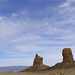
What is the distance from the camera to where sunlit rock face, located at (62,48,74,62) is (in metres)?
63.9

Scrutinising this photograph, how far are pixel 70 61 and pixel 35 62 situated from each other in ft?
104

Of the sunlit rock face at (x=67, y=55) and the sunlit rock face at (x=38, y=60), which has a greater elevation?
the sunlit rock face at (x=38, y=60)

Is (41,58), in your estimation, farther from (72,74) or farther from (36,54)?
(72,74)

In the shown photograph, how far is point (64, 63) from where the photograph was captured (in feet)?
207

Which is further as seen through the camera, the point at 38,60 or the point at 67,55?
the point at 38,60

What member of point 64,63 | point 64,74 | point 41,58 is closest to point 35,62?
point 41,58

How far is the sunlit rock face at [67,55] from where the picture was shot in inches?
2516

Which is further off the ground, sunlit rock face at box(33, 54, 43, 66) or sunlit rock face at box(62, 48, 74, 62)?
sunlit rock face at box(33, 54, 43, 66)

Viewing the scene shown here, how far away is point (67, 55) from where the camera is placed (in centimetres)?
6438

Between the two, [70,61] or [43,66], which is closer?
[70,61]

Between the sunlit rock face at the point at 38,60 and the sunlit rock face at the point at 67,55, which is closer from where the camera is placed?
the sunlit rock face at the point at 67,55

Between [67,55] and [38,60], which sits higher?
[38,60]

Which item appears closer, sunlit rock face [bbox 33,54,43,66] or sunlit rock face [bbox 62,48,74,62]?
sunlit rock face [bbox 62,48,74,62]

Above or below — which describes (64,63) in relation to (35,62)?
below
